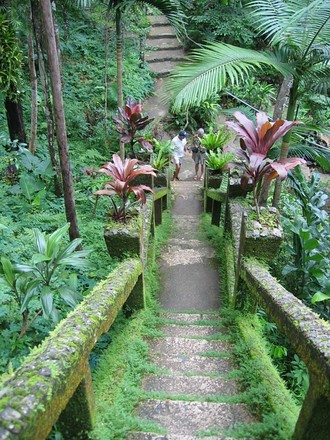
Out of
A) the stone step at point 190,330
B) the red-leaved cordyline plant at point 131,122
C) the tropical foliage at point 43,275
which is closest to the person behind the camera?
the tropical foliage at point 43,275

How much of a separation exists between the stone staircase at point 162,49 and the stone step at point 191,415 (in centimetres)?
1363

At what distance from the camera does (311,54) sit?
4121 mm

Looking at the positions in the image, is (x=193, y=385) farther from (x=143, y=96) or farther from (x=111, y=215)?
(x=143, y=96)

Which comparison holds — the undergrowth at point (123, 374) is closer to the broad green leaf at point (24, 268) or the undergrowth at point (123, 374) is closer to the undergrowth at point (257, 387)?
the undergrowth at point (257, 387)

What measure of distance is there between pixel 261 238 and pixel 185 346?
1.24 m

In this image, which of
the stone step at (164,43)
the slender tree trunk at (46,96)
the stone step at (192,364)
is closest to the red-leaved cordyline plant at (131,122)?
the slender tree trunk at (46,96)

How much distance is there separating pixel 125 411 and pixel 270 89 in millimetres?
13230

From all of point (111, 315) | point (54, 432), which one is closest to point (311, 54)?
point (111, 315)

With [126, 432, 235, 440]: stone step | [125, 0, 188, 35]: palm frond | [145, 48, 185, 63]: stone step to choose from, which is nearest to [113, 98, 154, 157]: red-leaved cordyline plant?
[125, 0, 188, 35]: palm frond

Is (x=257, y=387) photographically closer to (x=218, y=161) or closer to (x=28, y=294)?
(x=28, y=294)

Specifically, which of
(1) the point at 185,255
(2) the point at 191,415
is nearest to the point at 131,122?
(1) the point at 185,255

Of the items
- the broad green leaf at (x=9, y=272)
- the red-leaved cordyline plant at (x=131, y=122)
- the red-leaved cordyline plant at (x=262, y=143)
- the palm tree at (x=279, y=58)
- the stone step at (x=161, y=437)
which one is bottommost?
the stone step at (x=161, y=437)

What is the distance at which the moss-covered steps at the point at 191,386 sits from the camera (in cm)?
224

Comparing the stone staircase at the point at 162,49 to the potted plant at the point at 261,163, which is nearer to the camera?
the potted plant at the point at 261,163
